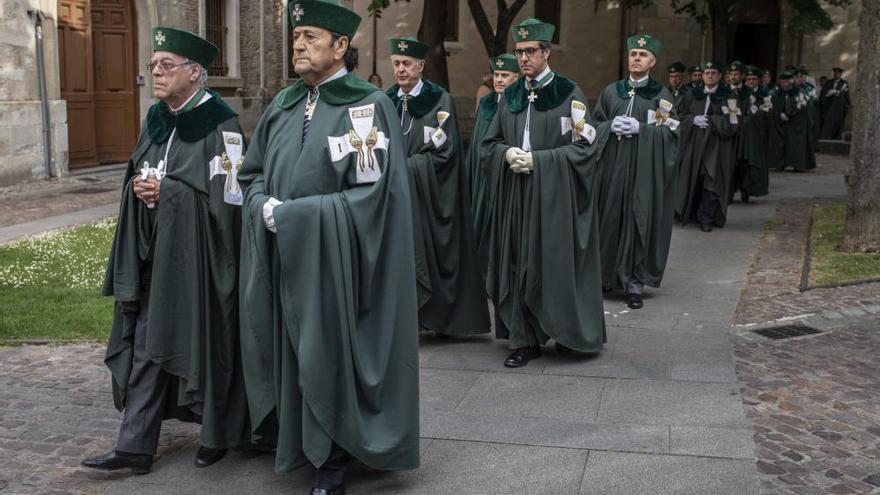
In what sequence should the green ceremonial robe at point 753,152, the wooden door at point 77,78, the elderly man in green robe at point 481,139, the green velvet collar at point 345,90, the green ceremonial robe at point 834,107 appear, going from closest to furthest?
1. the green velvet collar at point 345,90
2. the elderly man in green robe at point 481,139
3. the green ceremonial robe at point 753,152
4. the wooden door at point 77,78
5. the green ceremonial robe at point 834,107

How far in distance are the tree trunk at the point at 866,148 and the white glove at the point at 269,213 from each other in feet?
26.7

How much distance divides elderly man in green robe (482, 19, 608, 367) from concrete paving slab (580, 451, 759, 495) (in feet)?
5.94

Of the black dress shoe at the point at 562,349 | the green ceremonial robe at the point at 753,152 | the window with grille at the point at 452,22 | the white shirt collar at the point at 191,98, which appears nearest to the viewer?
the white shirt collar at the point at 191,98

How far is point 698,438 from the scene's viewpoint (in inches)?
218

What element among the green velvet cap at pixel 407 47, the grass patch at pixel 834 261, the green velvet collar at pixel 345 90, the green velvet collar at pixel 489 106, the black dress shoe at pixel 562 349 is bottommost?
the black dress shoe at pixel 562 349

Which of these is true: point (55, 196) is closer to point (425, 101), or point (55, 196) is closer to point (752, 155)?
point (425, 101)

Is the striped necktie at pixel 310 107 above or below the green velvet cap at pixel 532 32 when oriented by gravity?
below

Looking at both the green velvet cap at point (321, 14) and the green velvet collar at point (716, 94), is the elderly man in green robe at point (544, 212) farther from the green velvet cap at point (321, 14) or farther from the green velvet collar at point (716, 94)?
the green velvet collar at point (716, 94)

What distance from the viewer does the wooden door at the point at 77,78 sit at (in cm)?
1791

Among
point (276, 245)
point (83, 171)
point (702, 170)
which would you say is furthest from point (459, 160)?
point (83, 171)

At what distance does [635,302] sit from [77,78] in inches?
496

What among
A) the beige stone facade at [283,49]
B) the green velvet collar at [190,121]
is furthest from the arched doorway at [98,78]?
the green velvet collar at [190,121]

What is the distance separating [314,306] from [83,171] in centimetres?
1464

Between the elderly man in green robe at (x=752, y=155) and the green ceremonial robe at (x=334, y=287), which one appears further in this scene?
the elderly man in green robe at (x=752, y=155)
